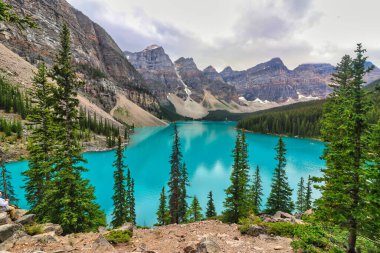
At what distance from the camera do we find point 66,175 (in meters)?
15.0

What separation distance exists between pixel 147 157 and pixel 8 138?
39.8 meters

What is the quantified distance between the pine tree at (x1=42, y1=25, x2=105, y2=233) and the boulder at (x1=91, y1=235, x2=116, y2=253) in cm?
450

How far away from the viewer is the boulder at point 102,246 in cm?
993

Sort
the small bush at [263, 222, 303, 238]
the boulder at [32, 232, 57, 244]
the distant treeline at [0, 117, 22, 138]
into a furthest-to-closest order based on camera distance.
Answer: the distant treeline at [0, 117, 22, 138]
the small bush at [263, 222, 303, 238]
the boulder at [32, 232, 57, 244]

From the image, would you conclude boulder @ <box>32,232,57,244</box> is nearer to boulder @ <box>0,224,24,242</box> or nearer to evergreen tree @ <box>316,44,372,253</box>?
boulder @ <box>0,224,24,242</box>

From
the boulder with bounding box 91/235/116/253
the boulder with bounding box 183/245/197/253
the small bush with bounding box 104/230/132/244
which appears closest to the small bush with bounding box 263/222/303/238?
the boulder with bounding box 183/245/197/253

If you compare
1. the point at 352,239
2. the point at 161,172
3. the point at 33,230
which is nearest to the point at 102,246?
the point at 33,230

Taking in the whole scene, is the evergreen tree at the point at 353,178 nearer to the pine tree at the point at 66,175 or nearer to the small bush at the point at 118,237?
the small bush at the point at 118,237

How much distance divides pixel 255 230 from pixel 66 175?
13061 mm

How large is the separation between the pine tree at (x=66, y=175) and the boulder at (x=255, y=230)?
36.8ft

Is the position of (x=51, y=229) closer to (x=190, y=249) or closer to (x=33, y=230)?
(x=33, y=230)

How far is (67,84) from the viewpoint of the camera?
54.0 ft

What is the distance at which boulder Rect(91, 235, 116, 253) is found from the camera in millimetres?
9930

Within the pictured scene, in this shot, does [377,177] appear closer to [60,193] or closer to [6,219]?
[6,219]
